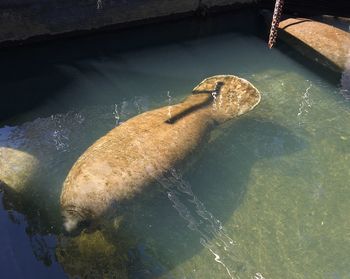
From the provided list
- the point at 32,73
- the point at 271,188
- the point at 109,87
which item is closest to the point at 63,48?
the point at 32,73

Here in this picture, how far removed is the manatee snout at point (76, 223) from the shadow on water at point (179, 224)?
91 millimetres

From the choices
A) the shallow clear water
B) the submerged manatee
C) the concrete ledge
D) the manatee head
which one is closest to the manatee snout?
the submerged manatee

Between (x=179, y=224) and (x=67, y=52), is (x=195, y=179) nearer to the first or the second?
(x=179, y=224)

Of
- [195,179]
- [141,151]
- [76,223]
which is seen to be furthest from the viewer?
[195,179]

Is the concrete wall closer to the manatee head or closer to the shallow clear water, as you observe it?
the shallow clear water

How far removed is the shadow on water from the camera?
4.96 m

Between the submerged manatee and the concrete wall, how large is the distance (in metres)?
3.85

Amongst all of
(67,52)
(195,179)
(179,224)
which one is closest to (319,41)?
(195,179)

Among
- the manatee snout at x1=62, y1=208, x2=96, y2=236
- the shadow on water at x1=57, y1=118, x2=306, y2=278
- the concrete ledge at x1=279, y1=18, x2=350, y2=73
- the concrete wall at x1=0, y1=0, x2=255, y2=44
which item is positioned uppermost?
the concrete wall at x1=0, y1=0, x2=255, y2=44

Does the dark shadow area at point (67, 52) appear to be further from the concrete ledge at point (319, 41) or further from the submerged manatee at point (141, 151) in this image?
the submerged manatee at point (141, 151)

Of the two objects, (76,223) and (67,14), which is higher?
(67,14)

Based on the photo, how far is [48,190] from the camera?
5754mm

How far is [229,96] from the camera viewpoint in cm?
726

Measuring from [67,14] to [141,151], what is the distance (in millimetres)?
5133
